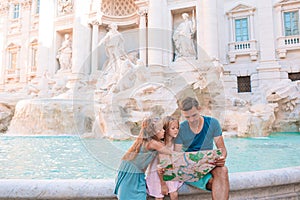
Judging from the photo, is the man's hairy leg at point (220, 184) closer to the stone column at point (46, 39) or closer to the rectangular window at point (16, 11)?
the stone column at point (46, 39)

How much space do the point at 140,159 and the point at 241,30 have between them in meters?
11.2

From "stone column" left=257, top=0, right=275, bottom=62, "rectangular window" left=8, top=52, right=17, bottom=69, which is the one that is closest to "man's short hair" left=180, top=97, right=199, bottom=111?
"stone column" left=257, top=0, right=275, bottom=62

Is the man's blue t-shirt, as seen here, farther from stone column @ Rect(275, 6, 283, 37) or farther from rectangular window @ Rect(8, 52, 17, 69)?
rectangular window @ Rect(8, 52, 17, 69)

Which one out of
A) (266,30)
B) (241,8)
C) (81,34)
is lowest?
(266,30)

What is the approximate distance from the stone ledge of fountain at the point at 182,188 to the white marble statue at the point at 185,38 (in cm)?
856

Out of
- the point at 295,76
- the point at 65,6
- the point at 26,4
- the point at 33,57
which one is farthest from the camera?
the point at 26,4

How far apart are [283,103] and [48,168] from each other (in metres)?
8.25

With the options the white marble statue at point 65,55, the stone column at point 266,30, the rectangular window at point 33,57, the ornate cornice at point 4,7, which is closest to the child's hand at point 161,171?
the stone column at point 266,30

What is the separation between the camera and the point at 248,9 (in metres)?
10.9

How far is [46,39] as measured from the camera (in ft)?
47.9

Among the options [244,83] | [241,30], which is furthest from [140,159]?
[241,30]

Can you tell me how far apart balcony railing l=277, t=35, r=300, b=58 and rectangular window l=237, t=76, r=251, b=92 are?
1.63m

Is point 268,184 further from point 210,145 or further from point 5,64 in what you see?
point 5,64

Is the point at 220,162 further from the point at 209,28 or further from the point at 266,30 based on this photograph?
the point at 266,30
